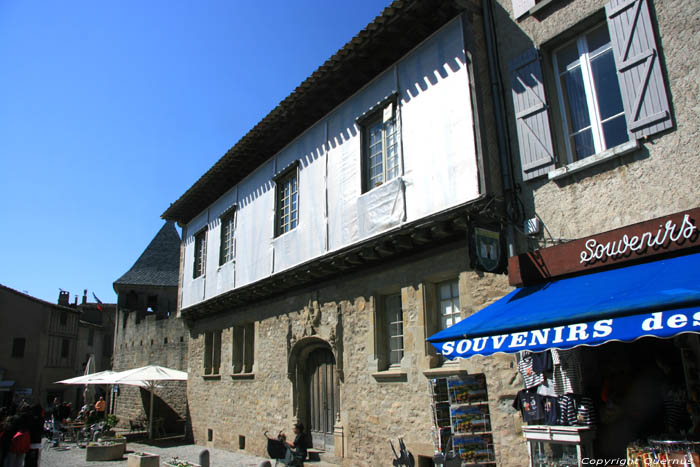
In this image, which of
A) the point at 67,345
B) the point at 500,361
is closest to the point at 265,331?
the point at 500,361

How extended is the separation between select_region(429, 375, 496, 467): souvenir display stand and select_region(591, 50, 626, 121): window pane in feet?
11.7

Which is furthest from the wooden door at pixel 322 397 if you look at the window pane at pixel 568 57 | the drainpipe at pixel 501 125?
the window pane at pixel 568 57

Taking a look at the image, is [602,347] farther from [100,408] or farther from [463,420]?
[100,408]

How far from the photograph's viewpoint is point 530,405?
19.0ft

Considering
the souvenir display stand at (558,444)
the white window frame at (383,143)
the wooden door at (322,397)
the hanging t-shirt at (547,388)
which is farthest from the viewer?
the wooden door at (322,397)

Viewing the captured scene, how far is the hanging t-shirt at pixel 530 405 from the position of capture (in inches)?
223

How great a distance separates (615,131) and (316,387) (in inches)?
285

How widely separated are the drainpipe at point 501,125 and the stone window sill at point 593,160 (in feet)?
2.04

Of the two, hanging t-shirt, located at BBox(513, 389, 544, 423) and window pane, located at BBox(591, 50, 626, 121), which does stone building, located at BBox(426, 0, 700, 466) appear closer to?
window pane, located at BBox(591, 50, 626, 121)

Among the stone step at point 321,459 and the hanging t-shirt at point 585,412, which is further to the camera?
the stone step at point 321,459

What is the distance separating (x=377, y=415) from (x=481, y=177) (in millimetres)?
4097

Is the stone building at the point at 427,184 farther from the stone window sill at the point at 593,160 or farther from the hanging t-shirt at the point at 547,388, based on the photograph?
the hanging t-shirt at the point at 547,388

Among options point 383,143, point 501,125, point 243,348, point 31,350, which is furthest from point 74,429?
point 501,125

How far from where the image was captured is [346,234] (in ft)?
30.0
